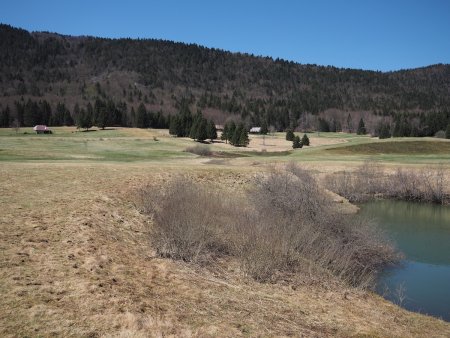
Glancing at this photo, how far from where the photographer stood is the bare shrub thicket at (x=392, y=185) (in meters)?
42.8

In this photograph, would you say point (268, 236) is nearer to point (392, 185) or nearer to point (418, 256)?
point (418, 256)

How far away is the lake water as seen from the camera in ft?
56.0

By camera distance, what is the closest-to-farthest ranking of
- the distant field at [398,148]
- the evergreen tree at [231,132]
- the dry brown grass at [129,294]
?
the dry brown grass at [129,294], the distant field at [398,148], the evergreen tree at [231,132]

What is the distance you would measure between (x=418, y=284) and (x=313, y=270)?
244 inches

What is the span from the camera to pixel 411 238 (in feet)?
94.6

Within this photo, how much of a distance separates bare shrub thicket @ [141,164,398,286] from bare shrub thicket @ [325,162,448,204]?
72.1 ft

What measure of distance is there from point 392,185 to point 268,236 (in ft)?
106

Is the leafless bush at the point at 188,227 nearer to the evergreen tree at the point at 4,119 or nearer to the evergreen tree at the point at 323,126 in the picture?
the evergreen tree at the point at 4,119

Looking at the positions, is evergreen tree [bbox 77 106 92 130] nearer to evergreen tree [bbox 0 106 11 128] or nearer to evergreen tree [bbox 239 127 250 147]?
evergreen tree [bbox 0 106 11 128]

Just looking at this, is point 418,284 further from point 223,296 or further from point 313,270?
point 223,296

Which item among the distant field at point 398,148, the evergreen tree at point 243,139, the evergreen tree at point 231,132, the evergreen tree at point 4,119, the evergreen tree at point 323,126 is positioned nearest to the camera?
the distant field at point 398,148

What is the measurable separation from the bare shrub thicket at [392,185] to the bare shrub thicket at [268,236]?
72.1ft

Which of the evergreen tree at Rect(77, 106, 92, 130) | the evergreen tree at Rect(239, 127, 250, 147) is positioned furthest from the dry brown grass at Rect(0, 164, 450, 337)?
the evergreen tree at Rect(77, 106, 92, 130)

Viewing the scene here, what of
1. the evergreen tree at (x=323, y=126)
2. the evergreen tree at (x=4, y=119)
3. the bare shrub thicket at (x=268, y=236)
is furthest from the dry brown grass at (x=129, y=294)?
the evergreen tree at (x=323, y=126)
